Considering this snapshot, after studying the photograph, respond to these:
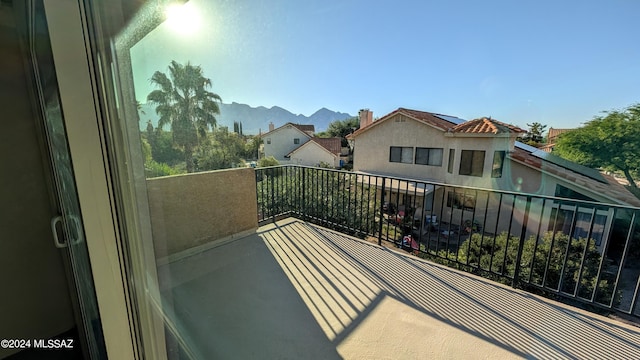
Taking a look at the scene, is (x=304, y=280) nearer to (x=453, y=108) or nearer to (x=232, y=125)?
(x=232, y=125)

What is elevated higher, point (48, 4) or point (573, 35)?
point (573, 35)

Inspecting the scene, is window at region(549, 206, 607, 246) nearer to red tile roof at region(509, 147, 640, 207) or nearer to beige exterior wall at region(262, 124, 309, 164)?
red tile roof at region(509, 147, 640, 207)

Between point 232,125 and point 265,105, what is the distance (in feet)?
1.29

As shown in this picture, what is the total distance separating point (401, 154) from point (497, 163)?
334 cm

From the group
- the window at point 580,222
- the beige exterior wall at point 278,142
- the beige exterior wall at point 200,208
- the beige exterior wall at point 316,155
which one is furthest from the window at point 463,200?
the beige exterior wall at point 316,155

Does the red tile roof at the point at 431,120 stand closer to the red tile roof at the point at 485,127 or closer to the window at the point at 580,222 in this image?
the red tile roof at the point at 485,127

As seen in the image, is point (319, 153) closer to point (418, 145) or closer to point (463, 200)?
point (418, 145)

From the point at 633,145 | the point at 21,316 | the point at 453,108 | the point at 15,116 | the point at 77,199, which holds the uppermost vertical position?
the point at 453,108

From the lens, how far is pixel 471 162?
8.85 feet

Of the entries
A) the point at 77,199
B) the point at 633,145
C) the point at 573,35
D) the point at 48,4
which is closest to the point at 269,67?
the point at 48,4

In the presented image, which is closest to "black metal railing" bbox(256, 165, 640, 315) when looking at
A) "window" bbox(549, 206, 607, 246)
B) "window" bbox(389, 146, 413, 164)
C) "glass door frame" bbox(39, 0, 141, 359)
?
"window" bbox(549, 206, 607, 246)

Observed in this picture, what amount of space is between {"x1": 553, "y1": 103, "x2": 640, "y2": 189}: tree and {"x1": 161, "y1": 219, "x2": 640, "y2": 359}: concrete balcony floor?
3.23 feet

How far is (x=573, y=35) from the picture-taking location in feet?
3.58

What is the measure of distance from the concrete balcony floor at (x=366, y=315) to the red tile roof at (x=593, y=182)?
87 cm
